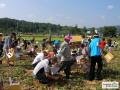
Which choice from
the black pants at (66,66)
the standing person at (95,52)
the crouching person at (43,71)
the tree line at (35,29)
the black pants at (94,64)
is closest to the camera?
the crouching person at (43,71)

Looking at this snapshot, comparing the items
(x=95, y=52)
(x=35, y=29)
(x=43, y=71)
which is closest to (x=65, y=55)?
(x=95, y=52)

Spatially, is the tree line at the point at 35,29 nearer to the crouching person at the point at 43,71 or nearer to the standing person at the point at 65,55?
the standing person at the point at 65,55

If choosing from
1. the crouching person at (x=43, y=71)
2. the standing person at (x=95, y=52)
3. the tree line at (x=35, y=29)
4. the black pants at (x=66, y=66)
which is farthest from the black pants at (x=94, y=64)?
the tree line at (x=35, y=29)

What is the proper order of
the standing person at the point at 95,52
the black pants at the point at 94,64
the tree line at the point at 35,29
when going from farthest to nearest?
the tree line at the point at 35,29, the black pants at the point at 94,64, the standing person at the point at 95,52

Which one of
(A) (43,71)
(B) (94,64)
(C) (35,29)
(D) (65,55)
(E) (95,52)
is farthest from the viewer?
(C) (35,29)

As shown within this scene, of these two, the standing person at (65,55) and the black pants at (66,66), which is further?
the black pants at (66,66)

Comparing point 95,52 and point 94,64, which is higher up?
point 95,52

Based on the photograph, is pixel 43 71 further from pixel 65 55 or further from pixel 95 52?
pixel 95 52

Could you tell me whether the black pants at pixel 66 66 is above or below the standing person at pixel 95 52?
below

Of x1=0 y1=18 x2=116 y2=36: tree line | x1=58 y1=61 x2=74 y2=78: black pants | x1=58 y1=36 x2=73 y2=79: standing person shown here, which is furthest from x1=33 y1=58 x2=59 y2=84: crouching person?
x1=0 y1=18 x2=116 y2=36: tree line

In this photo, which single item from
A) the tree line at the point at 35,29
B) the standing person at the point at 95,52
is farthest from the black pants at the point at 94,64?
the tree line at the point at 35,29

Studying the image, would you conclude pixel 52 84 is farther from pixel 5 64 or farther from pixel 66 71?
pixel 5 64

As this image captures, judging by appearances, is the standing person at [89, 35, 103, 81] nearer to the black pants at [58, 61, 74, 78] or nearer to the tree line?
the black pants at [58, 61, 74, 78]

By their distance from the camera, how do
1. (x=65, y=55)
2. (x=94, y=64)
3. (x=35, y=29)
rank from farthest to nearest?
1. (x=35, y=29)
2. (x=94, y=64)
3. (x=65, y=55)
